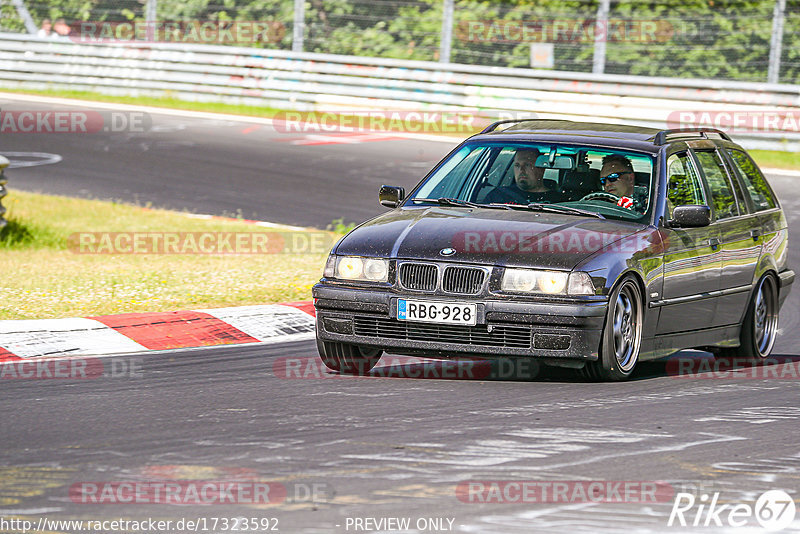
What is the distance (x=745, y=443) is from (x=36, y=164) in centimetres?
1512

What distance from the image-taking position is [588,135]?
9.20 meters

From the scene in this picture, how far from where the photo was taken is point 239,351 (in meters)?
9.10

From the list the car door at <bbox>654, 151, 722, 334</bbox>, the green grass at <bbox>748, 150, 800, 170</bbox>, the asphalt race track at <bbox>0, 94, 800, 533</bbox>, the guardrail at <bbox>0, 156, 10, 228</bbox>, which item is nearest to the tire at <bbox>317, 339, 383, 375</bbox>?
the asphalt race track at <bbox>0, 94, 800, 533</bbox>

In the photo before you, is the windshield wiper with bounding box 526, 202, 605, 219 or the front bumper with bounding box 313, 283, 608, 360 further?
the windshield wiper with bounding box 526, 202, 605, 219

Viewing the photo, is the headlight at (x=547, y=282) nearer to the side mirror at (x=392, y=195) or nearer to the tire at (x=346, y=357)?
the tire at (x=346, y=357)

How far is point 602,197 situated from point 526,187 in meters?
0.49

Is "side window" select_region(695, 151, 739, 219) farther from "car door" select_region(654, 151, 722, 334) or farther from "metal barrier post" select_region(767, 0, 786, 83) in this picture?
"metal barrier post" select_region(767, 0, 786, 83)

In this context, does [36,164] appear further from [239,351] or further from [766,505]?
[766,505]

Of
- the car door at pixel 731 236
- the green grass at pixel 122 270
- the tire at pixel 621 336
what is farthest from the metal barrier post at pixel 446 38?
the tire at pixel 621 336

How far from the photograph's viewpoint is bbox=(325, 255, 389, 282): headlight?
7.98 m

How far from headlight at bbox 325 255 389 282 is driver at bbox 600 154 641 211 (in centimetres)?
167

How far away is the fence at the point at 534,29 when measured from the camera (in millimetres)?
21766

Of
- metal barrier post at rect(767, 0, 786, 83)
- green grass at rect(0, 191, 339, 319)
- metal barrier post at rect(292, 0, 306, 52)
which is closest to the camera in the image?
green grass at rect(0, 191, 339, 319)

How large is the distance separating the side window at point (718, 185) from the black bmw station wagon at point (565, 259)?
0.6 inches
